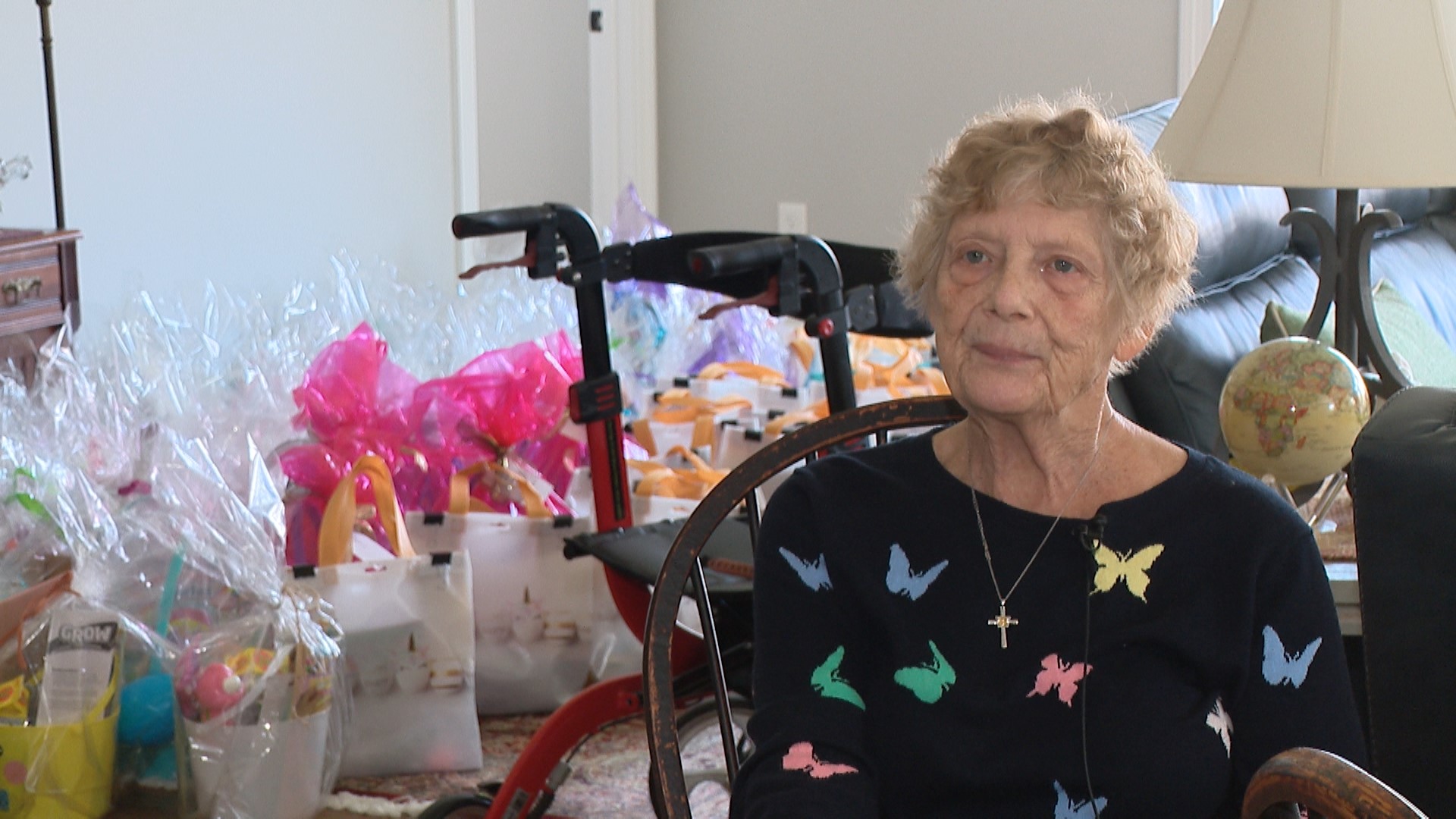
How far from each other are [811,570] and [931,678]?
125 mm

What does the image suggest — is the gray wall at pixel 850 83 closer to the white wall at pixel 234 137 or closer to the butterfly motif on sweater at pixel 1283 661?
the white wall at pixel 234 137

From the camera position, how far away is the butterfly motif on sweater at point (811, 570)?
47.5 inches

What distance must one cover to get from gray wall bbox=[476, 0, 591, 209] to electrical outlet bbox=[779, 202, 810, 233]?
0.64 m

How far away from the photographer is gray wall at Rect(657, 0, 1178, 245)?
450 cm

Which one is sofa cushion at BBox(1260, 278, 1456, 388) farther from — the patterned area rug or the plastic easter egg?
the plastic easter egg

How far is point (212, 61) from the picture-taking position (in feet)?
11.4

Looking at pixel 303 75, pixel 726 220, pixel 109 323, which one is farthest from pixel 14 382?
pixel 726 220

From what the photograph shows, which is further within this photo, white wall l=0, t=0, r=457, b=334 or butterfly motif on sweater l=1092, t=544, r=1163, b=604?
white wall l=0, t=0, r=457, b=334

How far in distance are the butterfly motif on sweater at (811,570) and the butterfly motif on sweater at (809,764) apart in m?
0.12

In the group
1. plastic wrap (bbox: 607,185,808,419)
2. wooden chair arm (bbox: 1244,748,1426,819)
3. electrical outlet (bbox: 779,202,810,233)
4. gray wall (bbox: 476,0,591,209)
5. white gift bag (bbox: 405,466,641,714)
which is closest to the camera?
wooden chair arm (bbox: 1244,748,1426,819)

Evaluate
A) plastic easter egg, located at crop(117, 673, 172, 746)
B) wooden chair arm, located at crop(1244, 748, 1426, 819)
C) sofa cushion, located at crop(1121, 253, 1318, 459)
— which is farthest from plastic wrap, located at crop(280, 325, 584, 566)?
wooden chair arm, located at crop(1244, 748, 1426, 819)

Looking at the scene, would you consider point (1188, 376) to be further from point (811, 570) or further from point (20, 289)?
point (20, 289)

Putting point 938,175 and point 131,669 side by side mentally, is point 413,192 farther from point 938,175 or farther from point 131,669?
point 938,175

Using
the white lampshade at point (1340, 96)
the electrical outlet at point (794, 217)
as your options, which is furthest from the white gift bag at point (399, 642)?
the electrical outlet at point (794, 217)
